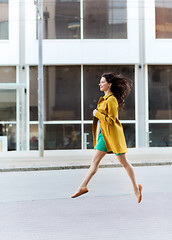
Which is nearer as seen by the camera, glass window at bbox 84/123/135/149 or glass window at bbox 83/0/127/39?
glass window at bbox 84/123/135/149

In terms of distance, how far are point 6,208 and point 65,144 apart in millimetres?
13171

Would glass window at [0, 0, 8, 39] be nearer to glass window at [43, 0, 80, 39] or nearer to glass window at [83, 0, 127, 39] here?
glass window at [43, 0, 80, 39]

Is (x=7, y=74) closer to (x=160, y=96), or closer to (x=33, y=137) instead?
(x=33, y=137)

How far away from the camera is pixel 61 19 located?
19609mm

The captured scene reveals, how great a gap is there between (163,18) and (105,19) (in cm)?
272

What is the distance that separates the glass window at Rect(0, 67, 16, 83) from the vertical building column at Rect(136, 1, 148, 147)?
570cm

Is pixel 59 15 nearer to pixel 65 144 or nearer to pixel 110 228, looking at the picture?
pixel 65 144

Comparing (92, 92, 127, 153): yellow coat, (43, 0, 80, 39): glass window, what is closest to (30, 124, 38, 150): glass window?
(43, 0, 80, 39): glass window

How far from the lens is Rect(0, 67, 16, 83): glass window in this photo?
765 inches

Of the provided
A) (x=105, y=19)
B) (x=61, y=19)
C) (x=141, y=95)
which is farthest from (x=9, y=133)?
(x=105, y=19)

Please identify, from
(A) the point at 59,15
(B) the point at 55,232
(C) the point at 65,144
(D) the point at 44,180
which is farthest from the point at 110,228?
(A) the point at 59,15

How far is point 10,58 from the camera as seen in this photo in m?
19.4

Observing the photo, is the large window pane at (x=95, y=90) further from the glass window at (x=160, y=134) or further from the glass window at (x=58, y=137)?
the glass window at (x=160, y=134)

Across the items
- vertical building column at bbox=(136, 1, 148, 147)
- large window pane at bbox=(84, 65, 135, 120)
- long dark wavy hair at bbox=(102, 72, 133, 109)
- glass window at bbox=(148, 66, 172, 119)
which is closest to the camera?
long dark wavy hair at bbox=(102, 72, 133, 109)
